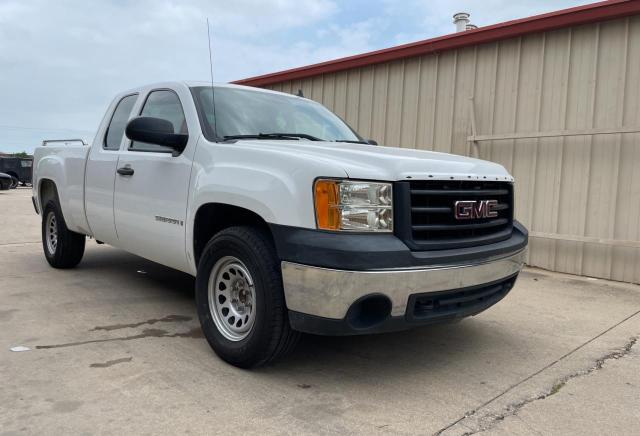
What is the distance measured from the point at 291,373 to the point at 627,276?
5013 mm

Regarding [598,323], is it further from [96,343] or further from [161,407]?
[96,343]

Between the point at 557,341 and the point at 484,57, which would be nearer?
the point at 557,341

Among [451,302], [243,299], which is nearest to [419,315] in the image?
[451,302]

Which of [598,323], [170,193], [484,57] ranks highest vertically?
[484,57]

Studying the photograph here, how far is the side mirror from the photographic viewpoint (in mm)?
3672

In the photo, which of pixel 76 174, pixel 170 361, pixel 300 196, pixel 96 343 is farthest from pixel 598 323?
pixel 76 174

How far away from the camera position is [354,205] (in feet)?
9.41

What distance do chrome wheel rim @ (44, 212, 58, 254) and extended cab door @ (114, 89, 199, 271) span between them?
6.68 ft

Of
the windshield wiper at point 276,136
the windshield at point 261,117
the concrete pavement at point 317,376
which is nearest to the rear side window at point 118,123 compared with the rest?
the windshield at point 261,117

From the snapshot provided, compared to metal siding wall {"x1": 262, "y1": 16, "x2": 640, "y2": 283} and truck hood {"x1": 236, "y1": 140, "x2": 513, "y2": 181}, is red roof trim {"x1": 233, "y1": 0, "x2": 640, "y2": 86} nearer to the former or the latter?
metal siding wall {"x1": 262, "y1": 16, "x2": 640, "y2": 283}

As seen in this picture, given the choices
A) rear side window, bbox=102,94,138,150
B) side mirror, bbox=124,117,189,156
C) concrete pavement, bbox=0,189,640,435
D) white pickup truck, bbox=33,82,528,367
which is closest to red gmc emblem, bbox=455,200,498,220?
white pickup truck, bbox=33,82,528,367

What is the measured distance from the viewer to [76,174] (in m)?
5.50

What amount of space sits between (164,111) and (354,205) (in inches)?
90.0

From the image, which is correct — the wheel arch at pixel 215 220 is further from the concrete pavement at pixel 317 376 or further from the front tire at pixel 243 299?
the concrete pavement at pixel 317 376
